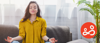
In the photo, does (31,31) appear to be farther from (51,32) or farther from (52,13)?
(52,13)

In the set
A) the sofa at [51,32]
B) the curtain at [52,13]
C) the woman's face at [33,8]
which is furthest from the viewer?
the curtain at [52,13]

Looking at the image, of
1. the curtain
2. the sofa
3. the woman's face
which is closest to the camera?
the woman's face

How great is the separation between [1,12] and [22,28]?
846 millimetres

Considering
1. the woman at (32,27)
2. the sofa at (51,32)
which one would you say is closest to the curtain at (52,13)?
the sofa at (51,32)

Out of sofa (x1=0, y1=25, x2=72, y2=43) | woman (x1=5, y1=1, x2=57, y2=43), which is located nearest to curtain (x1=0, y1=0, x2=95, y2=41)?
sofa (x1=0, y1=25, x2=72, y2=43)

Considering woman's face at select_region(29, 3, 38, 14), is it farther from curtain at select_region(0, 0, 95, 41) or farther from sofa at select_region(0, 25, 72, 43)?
curtain at select_region(0, 0, 95, 41)

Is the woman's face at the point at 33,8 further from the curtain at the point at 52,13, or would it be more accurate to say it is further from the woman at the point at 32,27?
the curtain at the point at 52,13

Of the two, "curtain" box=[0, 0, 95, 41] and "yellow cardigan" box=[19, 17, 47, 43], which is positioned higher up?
"curtain" box=[0, 0, 95, 41]

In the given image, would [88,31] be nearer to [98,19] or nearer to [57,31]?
[98,19]

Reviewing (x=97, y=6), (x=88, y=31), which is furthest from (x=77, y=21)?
(x=97, y=6)

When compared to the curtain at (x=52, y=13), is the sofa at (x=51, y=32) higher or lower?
lower

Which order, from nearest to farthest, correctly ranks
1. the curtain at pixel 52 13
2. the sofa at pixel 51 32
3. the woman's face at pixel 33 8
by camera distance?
the woman's face at pixel 33 8 → the sofa at pixel 51 32 → the curtain at pixel 52 13

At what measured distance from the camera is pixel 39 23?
1062 mm

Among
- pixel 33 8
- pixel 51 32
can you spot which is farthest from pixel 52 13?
pixel 33 8
